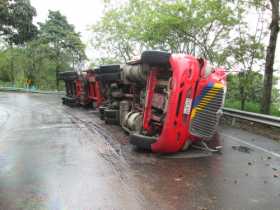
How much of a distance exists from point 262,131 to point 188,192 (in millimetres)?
5821

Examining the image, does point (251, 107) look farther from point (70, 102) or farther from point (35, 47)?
point (35, 47)

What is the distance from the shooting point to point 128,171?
5309 mm

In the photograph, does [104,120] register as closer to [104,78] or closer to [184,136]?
[104,78]

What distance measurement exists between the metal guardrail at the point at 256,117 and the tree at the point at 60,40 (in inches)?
1181

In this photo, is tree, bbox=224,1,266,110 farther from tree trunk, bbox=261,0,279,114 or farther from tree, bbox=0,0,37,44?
tree, bbox=0,0,37,44

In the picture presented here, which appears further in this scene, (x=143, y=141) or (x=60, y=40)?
(x=60, y=40)

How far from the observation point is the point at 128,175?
510 cm

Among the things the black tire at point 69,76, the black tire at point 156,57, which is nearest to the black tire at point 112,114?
the black tire at point 156,57

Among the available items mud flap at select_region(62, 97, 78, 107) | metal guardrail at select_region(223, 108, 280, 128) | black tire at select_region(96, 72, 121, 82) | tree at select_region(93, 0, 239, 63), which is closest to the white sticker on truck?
metal guardrail at select_region(223, 108, 280, 128)

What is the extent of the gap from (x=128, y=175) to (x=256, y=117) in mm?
5857

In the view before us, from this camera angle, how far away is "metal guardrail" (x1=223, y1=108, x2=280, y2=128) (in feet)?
28.1

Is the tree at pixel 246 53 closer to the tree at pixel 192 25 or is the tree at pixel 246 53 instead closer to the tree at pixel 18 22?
the tree at pixel 192 25

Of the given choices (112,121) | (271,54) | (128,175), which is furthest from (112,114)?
(271,54)

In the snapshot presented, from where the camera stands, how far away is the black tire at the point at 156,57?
20.3 feet
